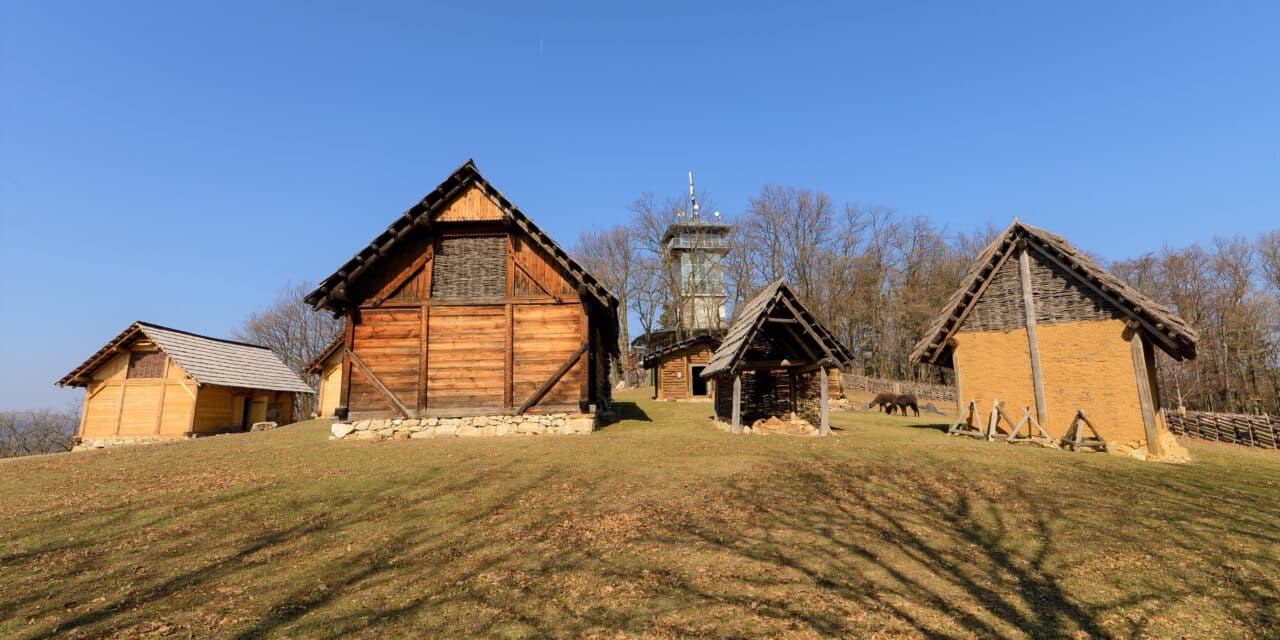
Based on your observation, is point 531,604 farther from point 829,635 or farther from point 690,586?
point 829,635

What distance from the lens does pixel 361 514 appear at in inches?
324

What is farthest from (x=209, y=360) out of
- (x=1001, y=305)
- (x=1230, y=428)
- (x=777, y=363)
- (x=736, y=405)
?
(x=1230, y=428)

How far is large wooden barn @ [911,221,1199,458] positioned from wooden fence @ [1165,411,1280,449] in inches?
452

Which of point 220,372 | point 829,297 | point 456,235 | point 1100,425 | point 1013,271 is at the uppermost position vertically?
point 829,297

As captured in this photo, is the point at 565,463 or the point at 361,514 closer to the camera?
the point at 361,514

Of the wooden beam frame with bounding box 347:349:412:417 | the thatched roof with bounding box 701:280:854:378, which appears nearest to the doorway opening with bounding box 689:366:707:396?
the thatched roof with bounding box 701:280:854:378

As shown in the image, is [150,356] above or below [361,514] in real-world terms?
above

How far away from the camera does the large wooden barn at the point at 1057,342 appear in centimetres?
1357

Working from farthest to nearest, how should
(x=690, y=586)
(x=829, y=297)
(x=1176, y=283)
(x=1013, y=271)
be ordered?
(x=829, y=297) → (x=1176, y=283) → (x=1013, y=271) → (x=690, y=586)

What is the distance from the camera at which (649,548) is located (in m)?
6.57

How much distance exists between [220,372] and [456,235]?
2195 centimetres

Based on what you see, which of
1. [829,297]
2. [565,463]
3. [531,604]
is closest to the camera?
[531,604]

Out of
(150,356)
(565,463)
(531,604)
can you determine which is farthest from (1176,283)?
(150,356)

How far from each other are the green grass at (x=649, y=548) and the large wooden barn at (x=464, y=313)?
5316 mm
